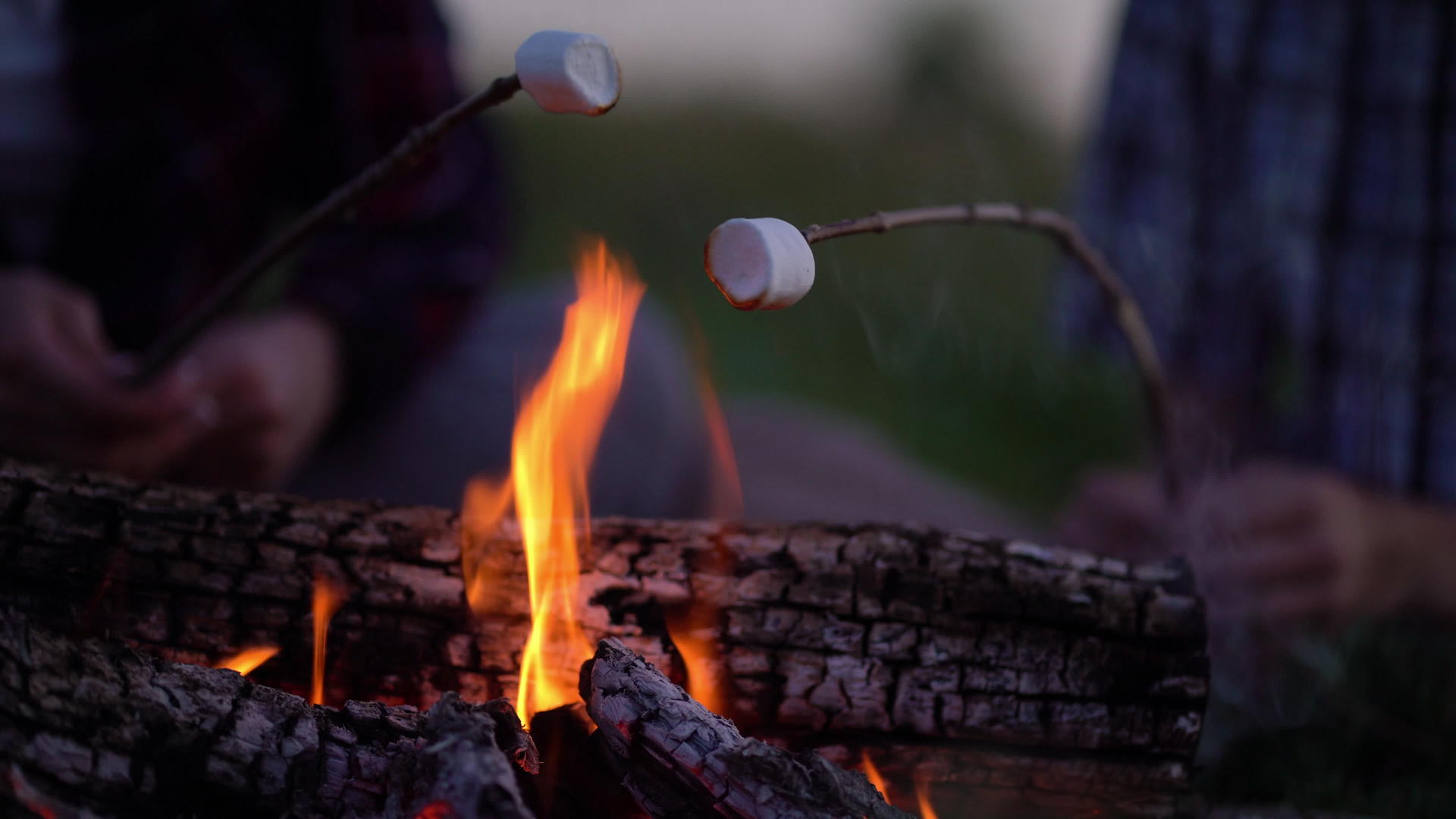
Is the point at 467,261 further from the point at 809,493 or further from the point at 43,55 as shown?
the point at 809,493

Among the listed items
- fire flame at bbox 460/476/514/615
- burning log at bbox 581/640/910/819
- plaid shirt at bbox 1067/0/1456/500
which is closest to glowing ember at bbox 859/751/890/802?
burning log at bbox 581/640/910/819

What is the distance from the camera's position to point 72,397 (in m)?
1.46

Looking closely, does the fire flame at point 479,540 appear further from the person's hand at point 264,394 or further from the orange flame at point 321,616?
the person's hand at point 264,394

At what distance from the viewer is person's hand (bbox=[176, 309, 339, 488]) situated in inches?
66.5

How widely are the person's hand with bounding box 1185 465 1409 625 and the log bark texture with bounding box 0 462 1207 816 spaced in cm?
87

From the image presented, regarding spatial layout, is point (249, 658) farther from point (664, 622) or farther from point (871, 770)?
point (871, 770)

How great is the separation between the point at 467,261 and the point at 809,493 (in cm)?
152

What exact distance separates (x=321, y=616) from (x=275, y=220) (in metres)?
1.95

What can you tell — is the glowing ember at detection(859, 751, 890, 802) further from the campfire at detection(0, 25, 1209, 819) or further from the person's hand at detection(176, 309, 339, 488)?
the person's hand at detection(176, 309, 339, 488)

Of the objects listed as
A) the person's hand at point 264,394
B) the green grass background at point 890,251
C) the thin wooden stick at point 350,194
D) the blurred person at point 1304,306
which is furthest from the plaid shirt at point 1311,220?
the person's hand at point 264,394

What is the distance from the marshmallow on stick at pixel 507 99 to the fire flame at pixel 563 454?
24cm

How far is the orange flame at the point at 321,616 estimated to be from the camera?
938 millimetres

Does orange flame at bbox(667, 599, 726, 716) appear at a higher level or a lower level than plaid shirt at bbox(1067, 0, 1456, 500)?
lower

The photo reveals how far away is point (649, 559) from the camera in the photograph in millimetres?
994
